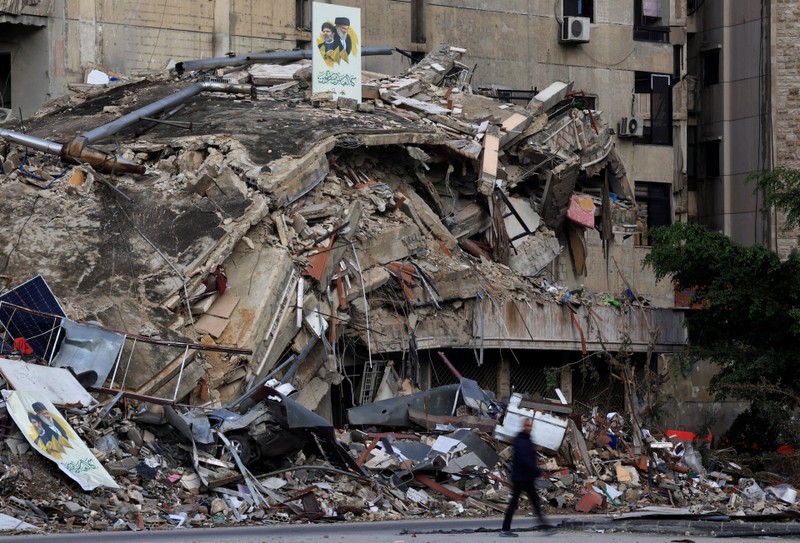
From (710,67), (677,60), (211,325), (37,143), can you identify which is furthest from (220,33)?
(710,67)

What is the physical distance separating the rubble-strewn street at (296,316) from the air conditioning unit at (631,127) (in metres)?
8.38

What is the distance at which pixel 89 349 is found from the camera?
16.6 m

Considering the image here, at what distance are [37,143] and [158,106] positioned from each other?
2.65 meters

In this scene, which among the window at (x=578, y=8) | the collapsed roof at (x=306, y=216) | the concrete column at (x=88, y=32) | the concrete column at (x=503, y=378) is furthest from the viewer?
the window at (x=578, y=8)

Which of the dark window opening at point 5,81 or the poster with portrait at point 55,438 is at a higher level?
the dark window opening at point 5,81

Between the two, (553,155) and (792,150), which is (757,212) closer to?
(792,150)

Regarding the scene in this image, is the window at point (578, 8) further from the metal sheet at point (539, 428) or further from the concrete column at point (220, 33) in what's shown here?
the metal sheet at point (539, 428)

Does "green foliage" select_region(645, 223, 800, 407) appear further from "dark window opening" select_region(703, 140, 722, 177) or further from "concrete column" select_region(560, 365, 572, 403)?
"dark window opening" select_region(703, 140, 722, 177)

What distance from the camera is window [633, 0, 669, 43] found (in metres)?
36.6

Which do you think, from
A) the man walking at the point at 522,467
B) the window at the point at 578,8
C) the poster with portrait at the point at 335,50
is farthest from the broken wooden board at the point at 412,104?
the man walking at the point at 522,467

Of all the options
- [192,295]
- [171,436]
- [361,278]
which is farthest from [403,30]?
[171,436]

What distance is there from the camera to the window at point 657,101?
36.4 m

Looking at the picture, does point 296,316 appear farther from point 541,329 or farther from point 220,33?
point 220,33

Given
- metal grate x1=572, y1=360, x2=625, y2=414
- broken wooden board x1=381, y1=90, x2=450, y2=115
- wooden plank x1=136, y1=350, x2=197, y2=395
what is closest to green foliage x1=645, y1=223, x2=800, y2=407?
metal grate x1=572, y1=360, x2=625, y2=414
